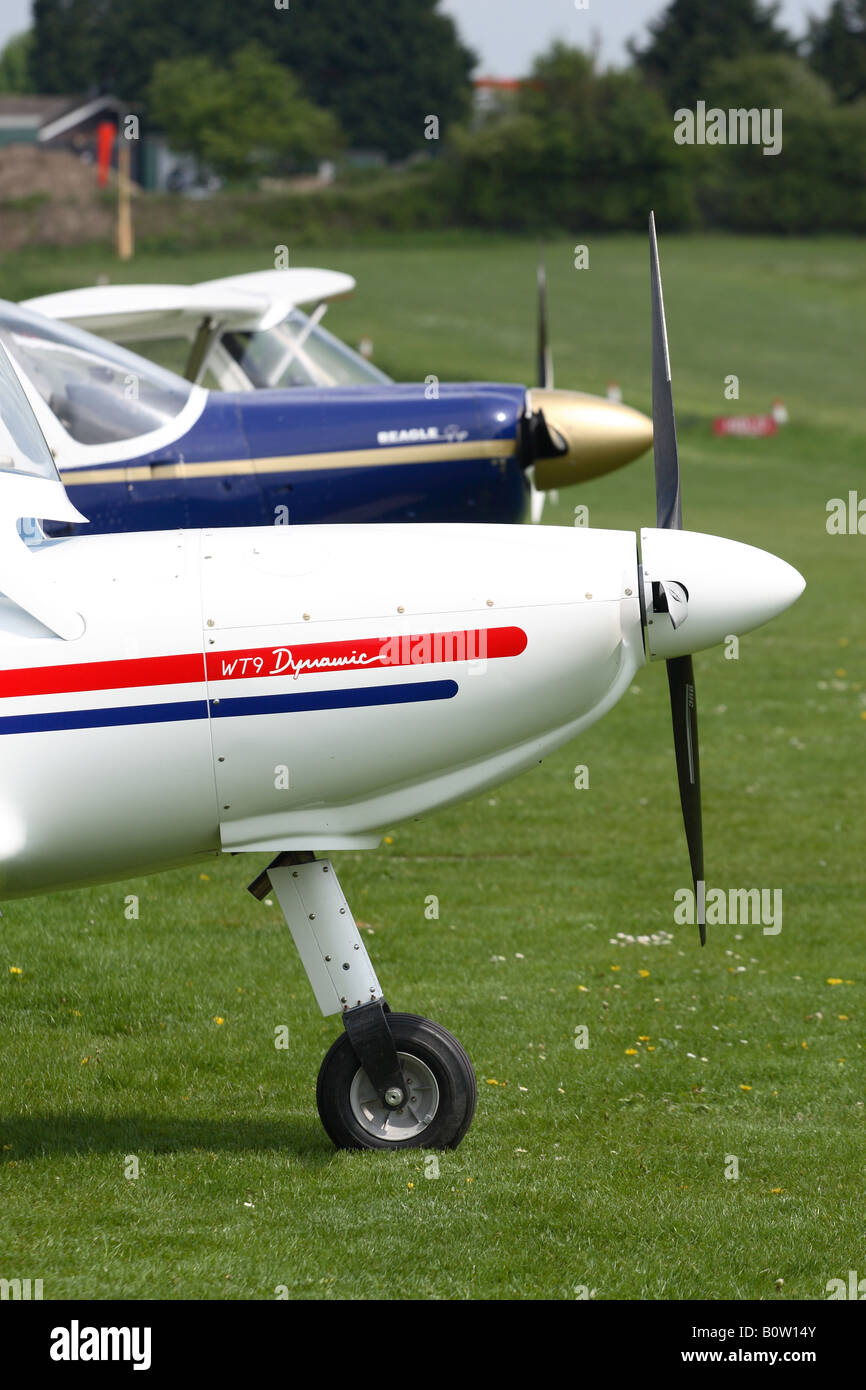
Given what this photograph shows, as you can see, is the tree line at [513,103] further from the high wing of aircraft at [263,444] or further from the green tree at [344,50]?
the high wing of aircraft at [263,444]

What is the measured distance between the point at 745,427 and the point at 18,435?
119ft

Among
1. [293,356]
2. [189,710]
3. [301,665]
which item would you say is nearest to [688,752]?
[301,665]

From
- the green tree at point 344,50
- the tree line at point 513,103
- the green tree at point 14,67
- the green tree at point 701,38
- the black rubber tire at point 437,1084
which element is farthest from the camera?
the green tree at point 14,67

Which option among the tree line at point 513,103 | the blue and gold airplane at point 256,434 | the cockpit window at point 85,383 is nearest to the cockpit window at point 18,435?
the blue and gold airplane at point 256,434

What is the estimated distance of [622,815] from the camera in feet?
38.2

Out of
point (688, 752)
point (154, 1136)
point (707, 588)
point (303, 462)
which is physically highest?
point (303, 462)

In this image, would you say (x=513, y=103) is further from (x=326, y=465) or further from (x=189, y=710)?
(x=189, y=710)

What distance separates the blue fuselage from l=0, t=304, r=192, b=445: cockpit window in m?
0.19

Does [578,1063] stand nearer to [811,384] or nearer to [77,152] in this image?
[811,384]

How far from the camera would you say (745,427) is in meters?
40.3

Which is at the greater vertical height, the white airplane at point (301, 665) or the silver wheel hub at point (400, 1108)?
the white airplane at point (301, 665)

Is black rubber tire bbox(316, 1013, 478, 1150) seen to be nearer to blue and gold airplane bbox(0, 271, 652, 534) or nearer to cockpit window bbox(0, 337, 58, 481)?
cockpit window bbox(0, 337, 58, 481)

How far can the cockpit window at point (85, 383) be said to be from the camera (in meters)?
8.78

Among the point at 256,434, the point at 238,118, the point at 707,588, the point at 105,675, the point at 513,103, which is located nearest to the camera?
the point at 105,675
